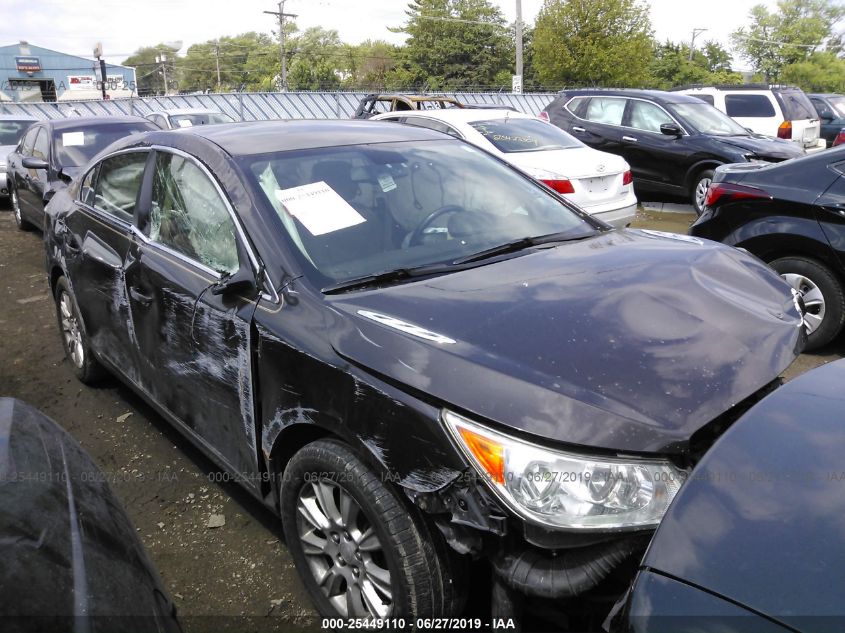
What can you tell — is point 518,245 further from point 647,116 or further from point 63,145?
point 647,116

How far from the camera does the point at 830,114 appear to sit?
1706 centimetres

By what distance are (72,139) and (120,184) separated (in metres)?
5.46

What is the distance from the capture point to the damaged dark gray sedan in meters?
1.88

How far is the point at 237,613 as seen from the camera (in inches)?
107

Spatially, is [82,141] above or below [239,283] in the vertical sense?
above

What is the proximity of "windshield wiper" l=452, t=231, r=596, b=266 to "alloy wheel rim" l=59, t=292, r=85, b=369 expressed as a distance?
9.30 feet

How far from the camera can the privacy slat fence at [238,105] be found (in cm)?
2119

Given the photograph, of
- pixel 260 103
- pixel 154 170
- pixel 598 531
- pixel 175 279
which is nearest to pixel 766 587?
pixel 598 531

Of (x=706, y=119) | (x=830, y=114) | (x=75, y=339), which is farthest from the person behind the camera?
(x=830, y=114)

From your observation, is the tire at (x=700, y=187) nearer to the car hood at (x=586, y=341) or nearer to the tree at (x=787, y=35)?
the car hood at (x=586, y=341)

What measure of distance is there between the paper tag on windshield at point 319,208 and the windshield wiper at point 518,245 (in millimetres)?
466

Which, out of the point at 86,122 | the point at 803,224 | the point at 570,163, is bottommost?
the point at 803,224

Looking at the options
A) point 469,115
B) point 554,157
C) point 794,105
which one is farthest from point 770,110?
point 554,157

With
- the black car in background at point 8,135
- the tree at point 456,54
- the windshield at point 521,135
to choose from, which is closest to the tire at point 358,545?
the windshield at point 521,135
